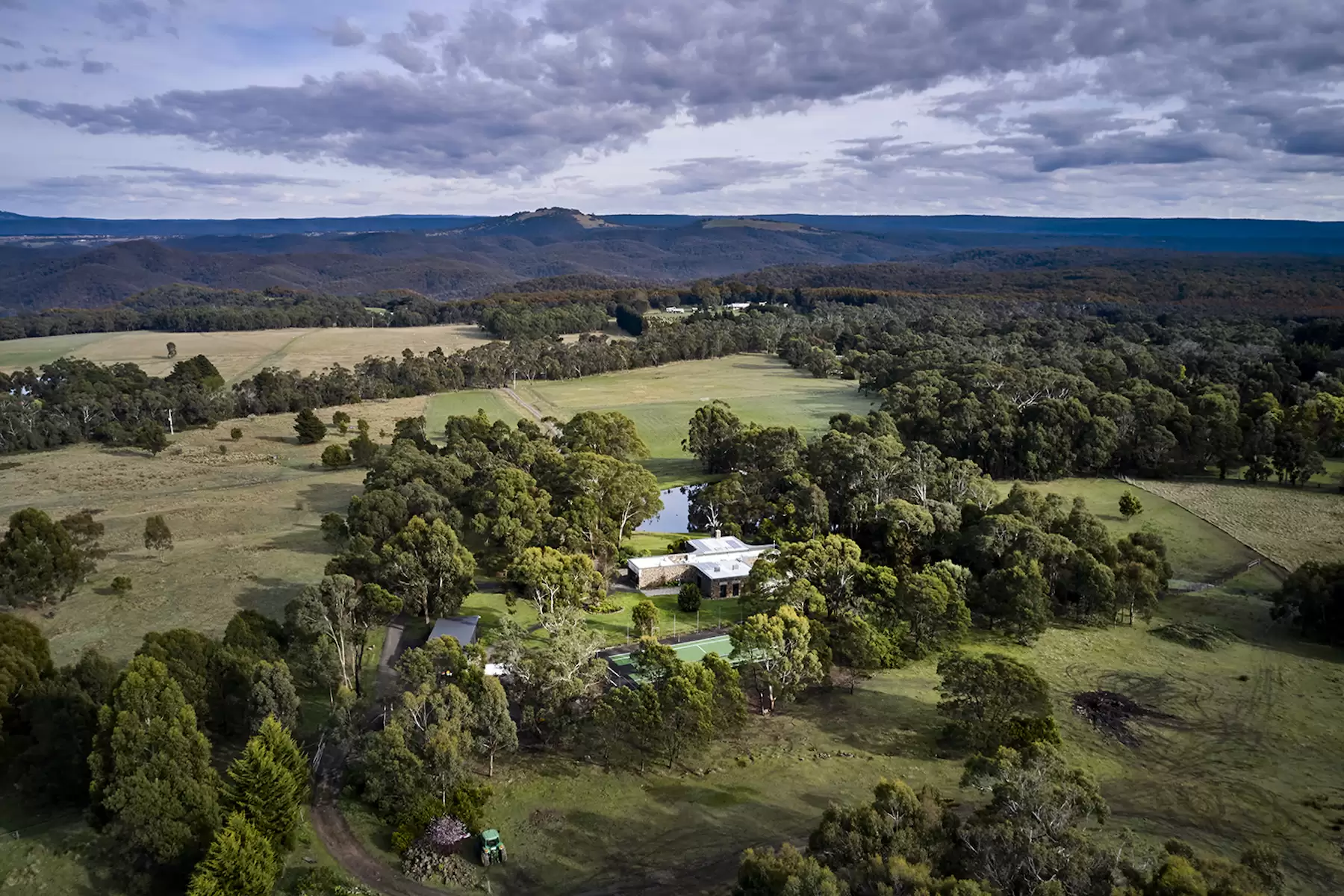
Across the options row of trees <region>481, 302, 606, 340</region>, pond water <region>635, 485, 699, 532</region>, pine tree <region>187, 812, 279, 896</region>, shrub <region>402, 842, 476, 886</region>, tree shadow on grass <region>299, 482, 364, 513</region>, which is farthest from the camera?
row of trees <region>481, 302, 606, 340</region>

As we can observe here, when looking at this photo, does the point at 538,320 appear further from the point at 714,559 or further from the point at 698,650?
the point at 698,650

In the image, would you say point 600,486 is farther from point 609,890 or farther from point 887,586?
point 609,890

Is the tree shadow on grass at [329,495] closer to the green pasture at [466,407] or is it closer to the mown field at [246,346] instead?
the green pasture at [466,407]

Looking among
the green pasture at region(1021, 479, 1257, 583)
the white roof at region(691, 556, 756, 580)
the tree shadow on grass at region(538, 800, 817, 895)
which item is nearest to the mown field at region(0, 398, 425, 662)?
the white roof at region(691, 556, 756, 580)

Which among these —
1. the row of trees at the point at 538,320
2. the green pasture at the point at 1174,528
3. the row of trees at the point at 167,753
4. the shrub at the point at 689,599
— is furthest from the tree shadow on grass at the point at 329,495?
the row of trees at the point at 538,320

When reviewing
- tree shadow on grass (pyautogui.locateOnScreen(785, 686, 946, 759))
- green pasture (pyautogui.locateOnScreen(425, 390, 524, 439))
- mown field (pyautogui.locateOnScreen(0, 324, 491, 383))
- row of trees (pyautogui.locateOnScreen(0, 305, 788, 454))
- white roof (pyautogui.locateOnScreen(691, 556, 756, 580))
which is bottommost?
tree shadow on grass (pyautogui.locateOnScreen(785, 686, 946, 759))

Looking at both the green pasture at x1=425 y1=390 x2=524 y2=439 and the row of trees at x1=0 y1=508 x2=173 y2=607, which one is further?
the green pasture at x1=425 y1=390 x2=524 y2=439

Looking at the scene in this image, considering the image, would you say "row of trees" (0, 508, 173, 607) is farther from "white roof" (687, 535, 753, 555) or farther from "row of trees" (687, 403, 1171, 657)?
"row of trees" (687, 403, 1171, 657)
